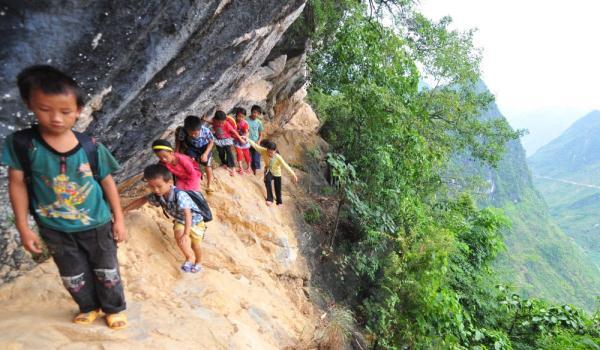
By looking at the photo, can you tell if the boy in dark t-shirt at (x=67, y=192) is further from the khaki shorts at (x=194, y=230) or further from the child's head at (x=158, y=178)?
the khaki shorts at (x=194, y=230)

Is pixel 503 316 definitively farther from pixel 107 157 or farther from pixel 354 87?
pixel 107 157

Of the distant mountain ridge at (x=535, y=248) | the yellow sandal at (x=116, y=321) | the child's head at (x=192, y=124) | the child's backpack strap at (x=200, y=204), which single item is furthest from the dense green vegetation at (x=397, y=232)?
the distant mountain ridge at (x=535, y=248)

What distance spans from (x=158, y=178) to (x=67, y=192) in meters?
1.18

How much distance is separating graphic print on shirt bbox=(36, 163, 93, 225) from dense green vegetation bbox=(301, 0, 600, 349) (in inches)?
186

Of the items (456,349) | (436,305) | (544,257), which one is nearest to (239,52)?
(436,305)

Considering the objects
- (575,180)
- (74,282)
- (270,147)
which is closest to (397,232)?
(270,147)

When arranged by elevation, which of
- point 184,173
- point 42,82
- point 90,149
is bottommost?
point 184,173

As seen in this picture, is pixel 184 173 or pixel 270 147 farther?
pixel 270 147

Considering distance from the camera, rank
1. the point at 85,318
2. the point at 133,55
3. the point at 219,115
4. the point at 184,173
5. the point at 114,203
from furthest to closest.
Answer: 1. the point at 219,115
2. the point at 184,173
3. the point at 133,55
4. the point at 85,318
5. the point at 114,203

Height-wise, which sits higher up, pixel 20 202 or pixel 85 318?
pixel 20 202

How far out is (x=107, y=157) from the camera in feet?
8.32

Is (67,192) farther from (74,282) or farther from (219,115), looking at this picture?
(219,115)

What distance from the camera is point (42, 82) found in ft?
6.74

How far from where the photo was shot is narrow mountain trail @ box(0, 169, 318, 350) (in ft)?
9.44
